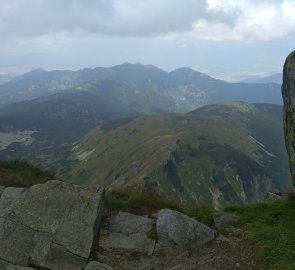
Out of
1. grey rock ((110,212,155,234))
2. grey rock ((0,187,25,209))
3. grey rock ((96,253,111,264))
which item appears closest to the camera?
grey rock ((96,253,111,264))

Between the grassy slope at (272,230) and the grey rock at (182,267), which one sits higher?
the grassy slope at (272,230)

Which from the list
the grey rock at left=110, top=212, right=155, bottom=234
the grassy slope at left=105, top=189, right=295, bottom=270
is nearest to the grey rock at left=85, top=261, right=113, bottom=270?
the grey rock at left=110, top=212, right=155, bottom=234

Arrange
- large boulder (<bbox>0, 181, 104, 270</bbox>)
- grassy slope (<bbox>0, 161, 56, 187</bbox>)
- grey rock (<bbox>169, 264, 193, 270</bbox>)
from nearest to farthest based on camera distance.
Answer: large boulder (<bbox>0, 181, 104, 270</bbox>)
grey rock (<bbox>169, 264, 193, 270</bbox>)
grassy slope (<bbox>0, 161, 56, 187</bbox>)

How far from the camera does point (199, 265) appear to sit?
14.0 metres

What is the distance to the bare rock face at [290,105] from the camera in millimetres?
17139

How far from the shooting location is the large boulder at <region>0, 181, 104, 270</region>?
1360cm

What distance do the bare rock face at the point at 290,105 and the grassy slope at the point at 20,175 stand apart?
12.9 metres

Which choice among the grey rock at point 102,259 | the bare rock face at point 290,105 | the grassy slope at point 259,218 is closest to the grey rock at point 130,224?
the grassy slope at point 259,218

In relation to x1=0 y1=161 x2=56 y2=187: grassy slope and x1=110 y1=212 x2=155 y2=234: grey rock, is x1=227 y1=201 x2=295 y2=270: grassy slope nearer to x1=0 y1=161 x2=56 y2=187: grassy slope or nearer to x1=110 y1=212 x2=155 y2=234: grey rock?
x1=110 y1=212 x2=155 y2=234: grey rock

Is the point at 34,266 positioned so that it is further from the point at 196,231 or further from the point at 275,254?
the point at 275,254

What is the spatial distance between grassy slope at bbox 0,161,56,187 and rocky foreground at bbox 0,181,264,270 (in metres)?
3.90

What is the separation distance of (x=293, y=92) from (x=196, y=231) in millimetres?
7163

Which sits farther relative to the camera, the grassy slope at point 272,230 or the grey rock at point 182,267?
the grey rock at point 182,267

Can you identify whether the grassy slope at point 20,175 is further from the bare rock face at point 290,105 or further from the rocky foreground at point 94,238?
the bare rock face at point 290,105
